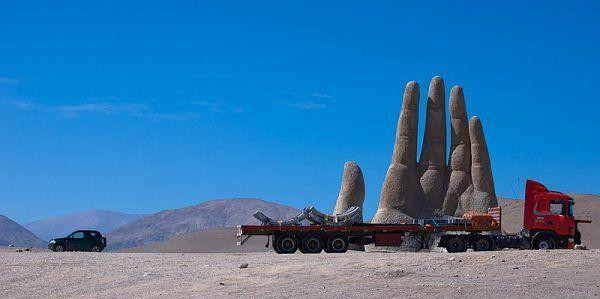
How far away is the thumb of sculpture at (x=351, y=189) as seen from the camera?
179 ft

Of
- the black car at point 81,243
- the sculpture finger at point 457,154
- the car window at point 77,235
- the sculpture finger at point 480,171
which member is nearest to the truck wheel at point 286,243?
the black car at point 81,243

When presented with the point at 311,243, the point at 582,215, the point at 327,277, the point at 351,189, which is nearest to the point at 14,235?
the point at 582,215

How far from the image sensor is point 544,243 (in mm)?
38031

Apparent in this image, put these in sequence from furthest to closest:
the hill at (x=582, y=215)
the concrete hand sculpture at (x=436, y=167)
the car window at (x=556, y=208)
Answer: the hill at (x=582, y=215) < the concrete hand sculpture at (x=436, y=167) < the car window at (x=556, y=208)

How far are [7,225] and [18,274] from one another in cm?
15818

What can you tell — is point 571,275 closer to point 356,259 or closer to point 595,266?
point 595,266

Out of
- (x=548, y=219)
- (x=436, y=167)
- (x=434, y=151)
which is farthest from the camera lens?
(x=434, y=151)

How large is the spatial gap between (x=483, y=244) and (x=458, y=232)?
52.2 inches

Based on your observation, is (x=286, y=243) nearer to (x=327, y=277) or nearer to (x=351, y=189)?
(x=327, y=277)

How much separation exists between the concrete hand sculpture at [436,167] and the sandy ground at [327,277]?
84.0 ft

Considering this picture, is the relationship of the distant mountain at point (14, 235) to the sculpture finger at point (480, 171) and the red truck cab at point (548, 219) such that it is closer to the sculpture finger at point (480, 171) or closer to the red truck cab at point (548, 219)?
the sculpture finger at point (480, 171)

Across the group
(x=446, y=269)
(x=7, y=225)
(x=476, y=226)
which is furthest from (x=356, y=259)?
(x=7, y=225)

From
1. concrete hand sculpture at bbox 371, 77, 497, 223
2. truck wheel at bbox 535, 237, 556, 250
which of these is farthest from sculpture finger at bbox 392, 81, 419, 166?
truck wheel at bbox 535, 237, 556, 250

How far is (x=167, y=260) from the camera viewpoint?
32531 millimetres
